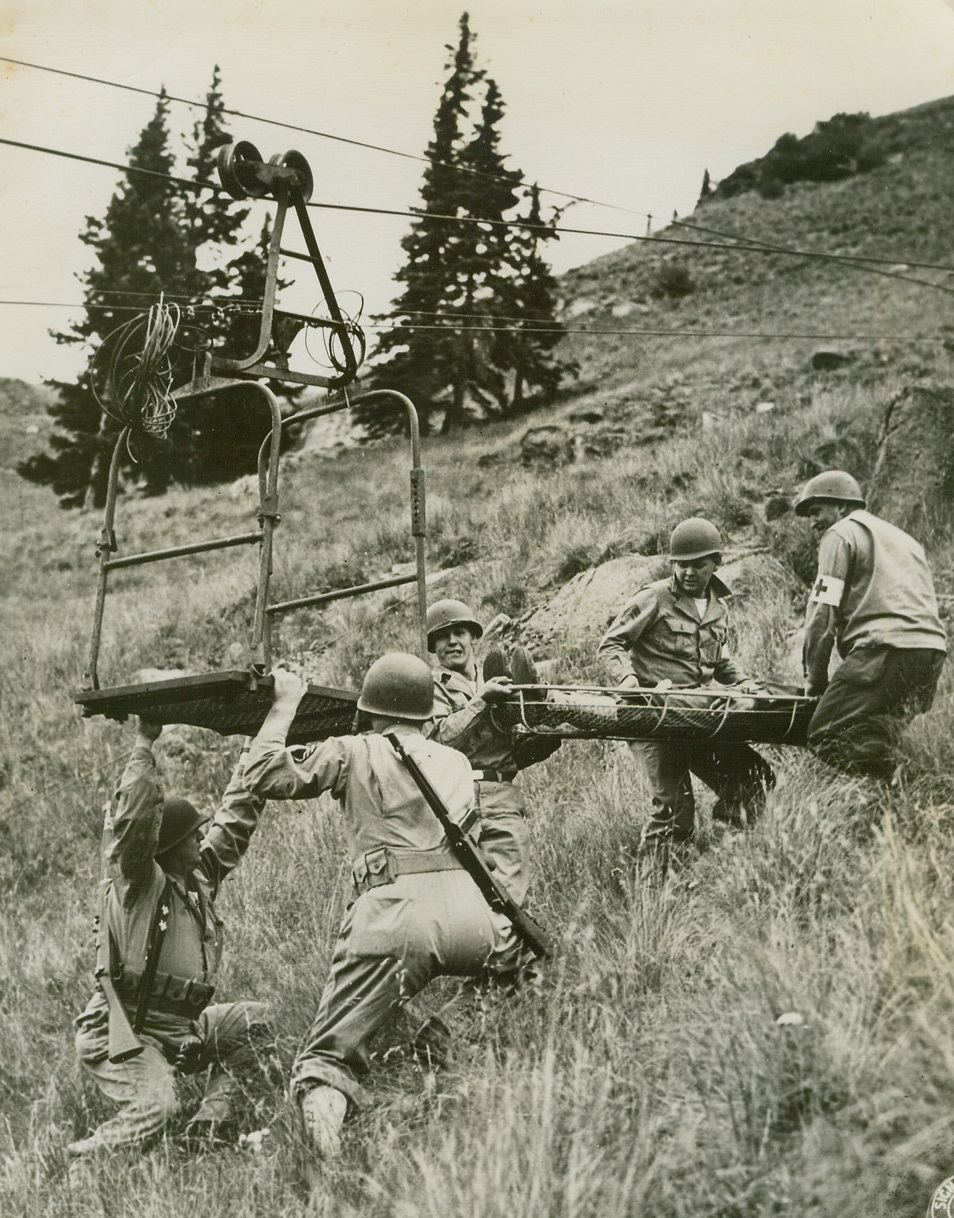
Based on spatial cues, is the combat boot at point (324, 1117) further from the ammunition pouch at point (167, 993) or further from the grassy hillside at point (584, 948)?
the ammunition pouch at point (167, 993)

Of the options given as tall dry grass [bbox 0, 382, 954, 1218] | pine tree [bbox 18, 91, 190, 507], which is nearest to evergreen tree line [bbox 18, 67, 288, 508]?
pine tree [bbox 18, 91, 190, 507]

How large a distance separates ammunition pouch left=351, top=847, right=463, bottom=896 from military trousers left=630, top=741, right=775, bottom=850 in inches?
82.5

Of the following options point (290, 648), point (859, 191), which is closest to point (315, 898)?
point (290, 648)

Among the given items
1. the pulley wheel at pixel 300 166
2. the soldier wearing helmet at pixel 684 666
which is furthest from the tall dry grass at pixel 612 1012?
the pulley wheel at pixel 300 166

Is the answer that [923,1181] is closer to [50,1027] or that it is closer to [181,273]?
[50,1027]

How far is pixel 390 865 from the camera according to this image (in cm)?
476

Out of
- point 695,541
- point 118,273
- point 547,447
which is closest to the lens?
point 695,541

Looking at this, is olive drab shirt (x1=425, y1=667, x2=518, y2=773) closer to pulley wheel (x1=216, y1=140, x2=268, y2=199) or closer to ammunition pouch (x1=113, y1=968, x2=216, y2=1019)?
ammunition pouch (x1=113, y1=968, x2=216, y2=1019)

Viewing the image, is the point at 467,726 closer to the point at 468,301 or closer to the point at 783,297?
the point at 468,301

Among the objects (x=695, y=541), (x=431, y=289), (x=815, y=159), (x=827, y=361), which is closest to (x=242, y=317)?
(x=431, y=289)

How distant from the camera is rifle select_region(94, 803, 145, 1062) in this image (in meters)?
5.11

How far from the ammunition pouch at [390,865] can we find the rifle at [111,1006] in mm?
1337

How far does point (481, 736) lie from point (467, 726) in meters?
0.34

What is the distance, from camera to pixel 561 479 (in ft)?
56.0
